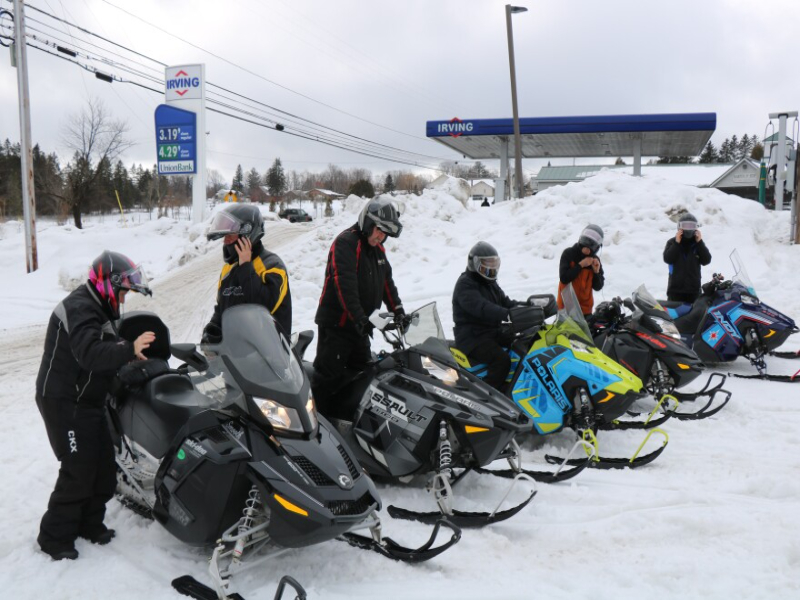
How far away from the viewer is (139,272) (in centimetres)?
346

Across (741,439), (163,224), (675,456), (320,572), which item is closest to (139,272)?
(320,572)

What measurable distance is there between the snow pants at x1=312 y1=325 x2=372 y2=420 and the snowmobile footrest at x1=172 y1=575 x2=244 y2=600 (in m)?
1.58

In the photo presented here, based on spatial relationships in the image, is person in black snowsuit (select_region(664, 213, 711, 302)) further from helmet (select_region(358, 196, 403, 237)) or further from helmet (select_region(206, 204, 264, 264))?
helmet (select_region(206, 204, 264, 264))

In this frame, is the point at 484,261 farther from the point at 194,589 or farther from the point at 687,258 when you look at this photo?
the point at 687,258

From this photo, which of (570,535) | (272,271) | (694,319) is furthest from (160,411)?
(694,319)

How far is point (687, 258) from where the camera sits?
7.80 m

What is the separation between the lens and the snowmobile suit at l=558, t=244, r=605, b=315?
6566mm

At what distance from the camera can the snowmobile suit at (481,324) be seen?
5020 mm

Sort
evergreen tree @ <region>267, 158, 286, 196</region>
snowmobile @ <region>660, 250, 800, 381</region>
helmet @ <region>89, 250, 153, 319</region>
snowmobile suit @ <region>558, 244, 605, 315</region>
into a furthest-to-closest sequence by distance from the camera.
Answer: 1. evergreen tree @ <region>267, 158, 286, 196</region>
2. snowmobile @ <region>660, 250, 800, 381</region>
3. snowmobile suit @ <region>558, 244, 605, 315</region>
4. helmet @ <region>89, 250, 153, 319</region>

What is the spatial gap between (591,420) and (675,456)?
0.76 metres

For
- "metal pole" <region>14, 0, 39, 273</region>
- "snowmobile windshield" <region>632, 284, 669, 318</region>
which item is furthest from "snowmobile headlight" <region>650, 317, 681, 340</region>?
"metal pole" <region>14, 0, 39, 273</region>

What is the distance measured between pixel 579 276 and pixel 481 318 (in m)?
2.14

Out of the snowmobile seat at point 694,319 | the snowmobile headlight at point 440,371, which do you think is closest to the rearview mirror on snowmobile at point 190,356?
the snowmobile headlight at point 440,371

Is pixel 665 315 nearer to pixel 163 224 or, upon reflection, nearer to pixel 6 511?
pixel 6 511
